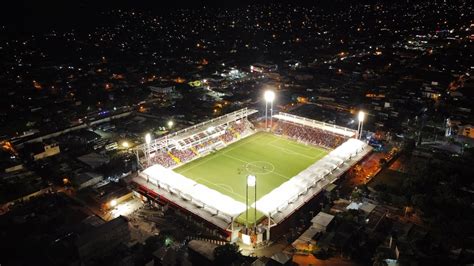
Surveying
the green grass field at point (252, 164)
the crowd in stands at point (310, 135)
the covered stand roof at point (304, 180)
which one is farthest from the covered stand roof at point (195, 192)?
the crowd in stands at point (310, 135)

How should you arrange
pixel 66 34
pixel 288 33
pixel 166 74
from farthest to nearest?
pixel 288 33, pixel 66 34, pixel 166 74

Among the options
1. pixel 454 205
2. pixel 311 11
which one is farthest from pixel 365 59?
pixel 311 11

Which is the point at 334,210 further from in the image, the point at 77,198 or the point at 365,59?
the point at 365,59

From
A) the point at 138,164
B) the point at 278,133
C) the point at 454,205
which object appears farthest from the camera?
the point at 278,133

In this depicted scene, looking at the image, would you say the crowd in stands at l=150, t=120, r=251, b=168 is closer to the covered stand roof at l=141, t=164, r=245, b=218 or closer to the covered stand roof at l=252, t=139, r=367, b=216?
the covered stand roof at l=141, t=164, r=245, b=218

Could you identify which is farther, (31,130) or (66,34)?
(66,34)

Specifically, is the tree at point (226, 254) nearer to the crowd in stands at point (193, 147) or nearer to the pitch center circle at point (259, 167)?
the pitch center circle at point (259, 167)
